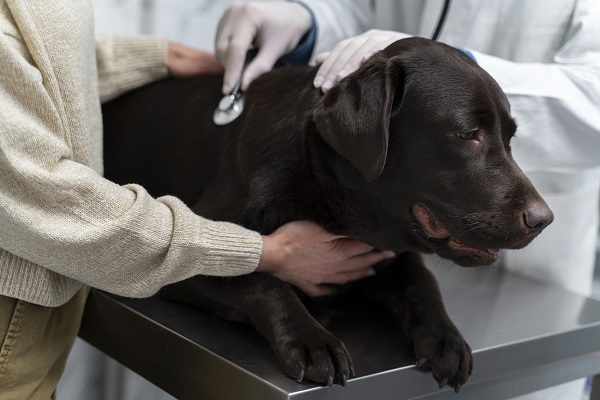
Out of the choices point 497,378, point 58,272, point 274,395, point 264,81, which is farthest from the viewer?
point 264,81

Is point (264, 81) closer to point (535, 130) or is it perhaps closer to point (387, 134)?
point (387, 134)

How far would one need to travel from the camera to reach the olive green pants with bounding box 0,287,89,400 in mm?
920

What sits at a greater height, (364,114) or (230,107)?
(364,114)

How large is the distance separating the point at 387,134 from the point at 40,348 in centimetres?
52

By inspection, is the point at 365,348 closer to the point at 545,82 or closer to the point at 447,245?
the point at 447,245

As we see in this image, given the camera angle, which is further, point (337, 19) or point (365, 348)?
point (337, 19)

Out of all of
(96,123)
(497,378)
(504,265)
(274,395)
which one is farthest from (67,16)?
(504,265)

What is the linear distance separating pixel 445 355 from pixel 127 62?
75 cm

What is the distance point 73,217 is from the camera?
84 centimetres

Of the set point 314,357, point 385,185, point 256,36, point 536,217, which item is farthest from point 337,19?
point 314,357

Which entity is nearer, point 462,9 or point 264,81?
point 264,81

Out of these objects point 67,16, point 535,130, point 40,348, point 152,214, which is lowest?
point 40,348

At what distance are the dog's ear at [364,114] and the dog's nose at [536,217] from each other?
18 centimetres

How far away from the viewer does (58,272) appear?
2.95 feet
